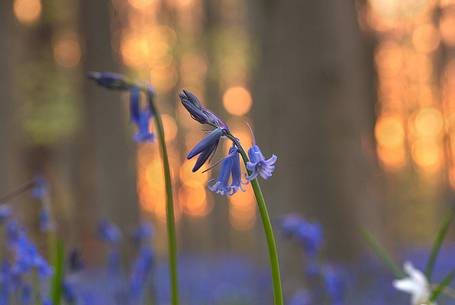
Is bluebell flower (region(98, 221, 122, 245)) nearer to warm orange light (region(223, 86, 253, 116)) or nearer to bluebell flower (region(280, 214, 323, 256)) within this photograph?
bluebell flower (region(280, 214, 323, 256))

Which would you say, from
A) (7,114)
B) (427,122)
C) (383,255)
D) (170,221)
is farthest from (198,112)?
(427,122)

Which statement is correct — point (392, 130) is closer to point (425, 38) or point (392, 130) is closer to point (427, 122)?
point (427, 122)

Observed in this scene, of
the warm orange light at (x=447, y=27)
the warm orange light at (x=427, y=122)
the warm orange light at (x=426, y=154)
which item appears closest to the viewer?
the warm orange light at (x=447, y=27)

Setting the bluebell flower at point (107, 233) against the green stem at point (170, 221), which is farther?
the bluebell flower at point (107, 233)

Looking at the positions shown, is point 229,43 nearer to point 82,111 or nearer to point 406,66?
point 82,111

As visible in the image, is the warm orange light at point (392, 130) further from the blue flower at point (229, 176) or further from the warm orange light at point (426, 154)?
the blue flower at point (229, 176)

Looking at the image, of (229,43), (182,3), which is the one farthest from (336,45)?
(182,3)

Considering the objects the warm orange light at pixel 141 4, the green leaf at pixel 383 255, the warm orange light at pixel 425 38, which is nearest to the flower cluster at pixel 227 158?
the green leaf at pixel 383 255
